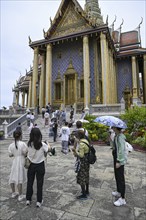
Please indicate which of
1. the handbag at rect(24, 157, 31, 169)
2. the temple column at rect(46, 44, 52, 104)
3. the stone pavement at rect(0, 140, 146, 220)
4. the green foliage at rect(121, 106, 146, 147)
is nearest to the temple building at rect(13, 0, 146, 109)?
the temple column at rect(46, 44, 52, 104)

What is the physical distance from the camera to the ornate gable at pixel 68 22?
1938 cm

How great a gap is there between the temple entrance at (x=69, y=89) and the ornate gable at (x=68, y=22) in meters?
5.27

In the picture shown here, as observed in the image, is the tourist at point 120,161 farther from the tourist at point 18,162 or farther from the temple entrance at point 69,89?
the temple entrance at point 69,89

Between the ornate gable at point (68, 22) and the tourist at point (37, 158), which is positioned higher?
the ornate gable at point (68, 22)

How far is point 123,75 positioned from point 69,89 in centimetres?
916

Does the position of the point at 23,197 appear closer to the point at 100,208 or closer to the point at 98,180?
the point at 100,208

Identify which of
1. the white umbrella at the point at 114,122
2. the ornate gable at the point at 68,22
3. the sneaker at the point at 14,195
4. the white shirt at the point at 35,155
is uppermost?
the ornate gable at the point at 68,22

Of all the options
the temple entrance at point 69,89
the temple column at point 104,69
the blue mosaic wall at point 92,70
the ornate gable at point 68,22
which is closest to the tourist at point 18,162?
the temple column at point 104,69

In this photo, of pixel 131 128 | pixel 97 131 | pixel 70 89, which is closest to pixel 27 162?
pixel 97 131

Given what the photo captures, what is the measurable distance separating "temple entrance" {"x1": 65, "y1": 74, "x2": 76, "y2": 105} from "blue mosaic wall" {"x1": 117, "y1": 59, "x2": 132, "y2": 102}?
7707 millimetres

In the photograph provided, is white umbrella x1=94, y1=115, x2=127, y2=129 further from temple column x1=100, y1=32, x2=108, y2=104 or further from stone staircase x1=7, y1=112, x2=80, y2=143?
temple column x1=100, y1=32, x2=108, y2=104

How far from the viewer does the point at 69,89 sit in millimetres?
19859

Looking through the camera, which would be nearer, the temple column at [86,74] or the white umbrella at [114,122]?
the white umbrella at [114,122]

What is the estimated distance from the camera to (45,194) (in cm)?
343
